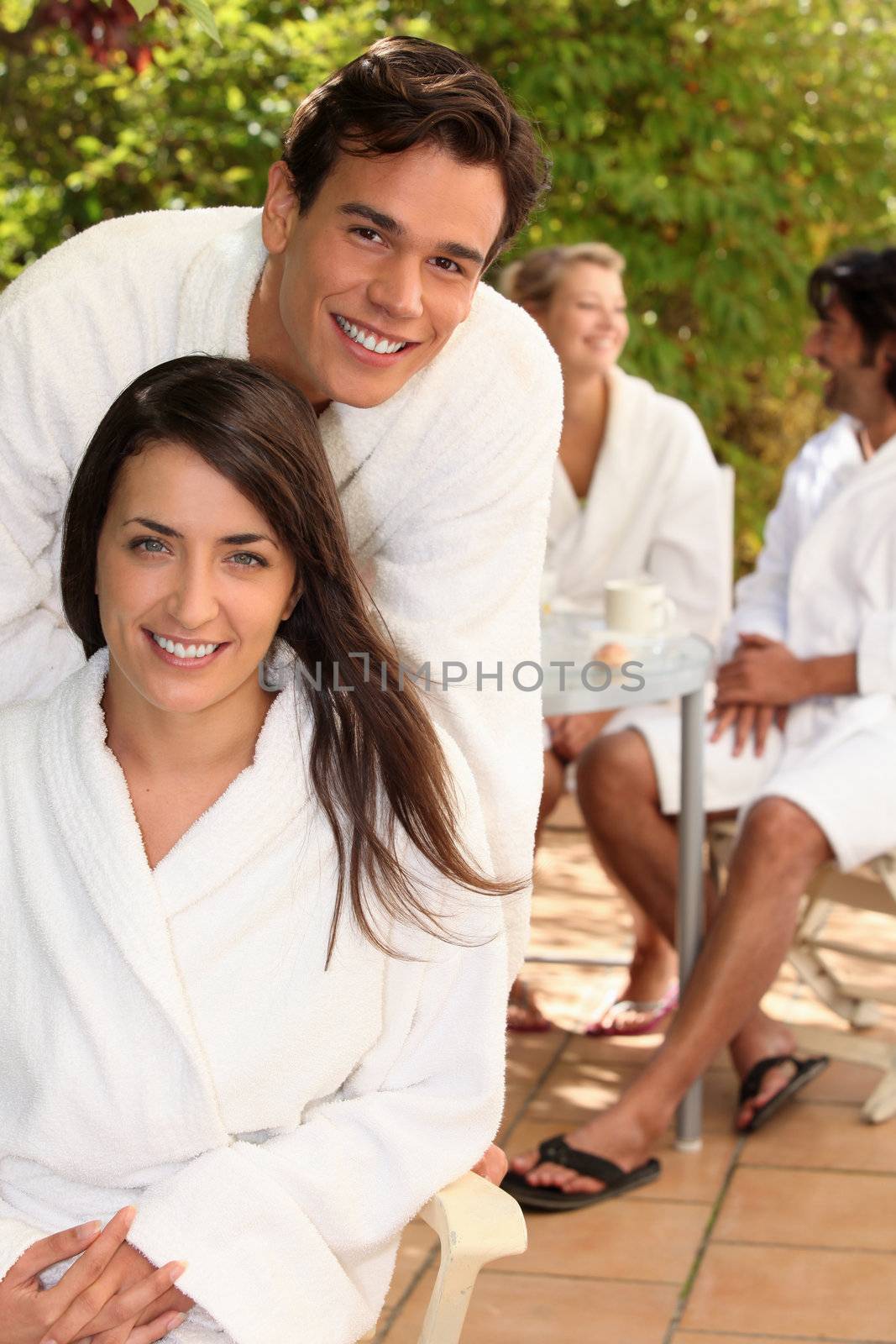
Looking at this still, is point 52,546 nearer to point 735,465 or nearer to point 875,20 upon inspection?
point 735,465

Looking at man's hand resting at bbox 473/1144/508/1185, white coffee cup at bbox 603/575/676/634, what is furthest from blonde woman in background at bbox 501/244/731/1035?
man's hand resting at bbox 473/1144/508/1185

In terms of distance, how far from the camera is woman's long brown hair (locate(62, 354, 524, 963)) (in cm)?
151

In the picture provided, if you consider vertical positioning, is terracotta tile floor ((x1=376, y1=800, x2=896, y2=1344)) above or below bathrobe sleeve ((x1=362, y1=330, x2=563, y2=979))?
below

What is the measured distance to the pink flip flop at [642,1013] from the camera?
10.4ft

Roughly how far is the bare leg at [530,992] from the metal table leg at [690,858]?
490 mm

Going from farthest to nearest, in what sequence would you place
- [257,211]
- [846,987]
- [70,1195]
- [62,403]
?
[846,987] < [257,211] < [62,403] < [70,1195]

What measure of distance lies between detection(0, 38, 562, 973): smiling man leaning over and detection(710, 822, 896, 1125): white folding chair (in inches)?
45.6

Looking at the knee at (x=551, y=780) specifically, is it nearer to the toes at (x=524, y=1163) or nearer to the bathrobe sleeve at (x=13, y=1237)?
the toes at (x=524, y=1163)

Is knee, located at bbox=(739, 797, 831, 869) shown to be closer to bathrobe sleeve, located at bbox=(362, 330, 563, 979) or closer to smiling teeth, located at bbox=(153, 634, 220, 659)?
bathrobe sleeve, located at bbox=(362, 330, 563, 979)

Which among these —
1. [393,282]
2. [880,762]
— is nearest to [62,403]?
[393,282]

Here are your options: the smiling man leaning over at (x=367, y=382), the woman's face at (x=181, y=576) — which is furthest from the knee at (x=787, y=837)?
the woman's face at (x=181, y=576)

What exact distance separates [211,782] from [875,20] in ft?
14.8

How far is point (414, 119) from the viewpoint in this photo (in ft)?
5.18

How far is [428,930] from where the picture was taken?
5.15ft
